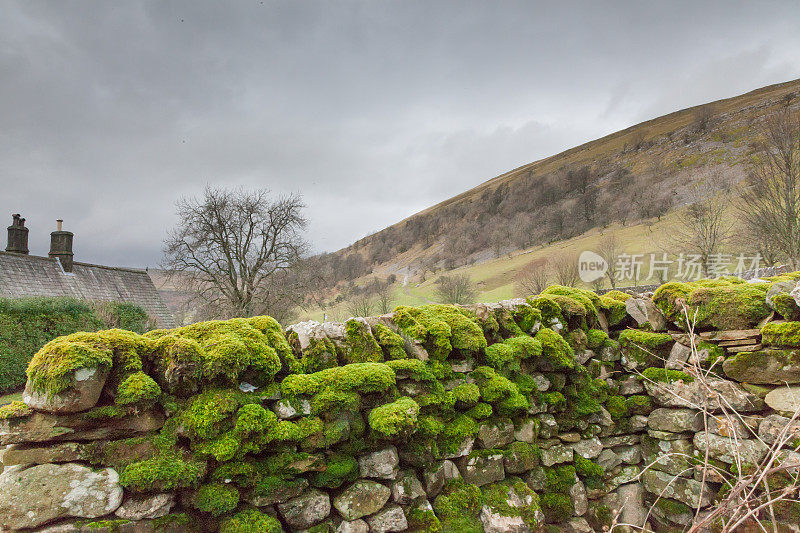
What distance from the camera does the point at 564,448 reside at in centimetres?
436

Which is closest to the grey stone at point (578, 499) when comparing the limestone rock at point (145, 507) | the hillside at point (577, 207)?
the limestone rock at point (145, 507)

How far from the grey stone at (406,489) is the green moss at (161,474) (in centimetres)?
153

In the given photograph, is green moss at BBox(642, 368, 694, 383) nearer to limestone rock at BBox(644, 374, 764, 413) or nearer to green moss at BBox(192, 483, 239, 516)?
limestone rock at BBox(644, 374, 764, 413)

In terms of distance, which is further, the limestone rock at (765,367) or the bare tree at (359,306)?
the bare tree at (359,306)

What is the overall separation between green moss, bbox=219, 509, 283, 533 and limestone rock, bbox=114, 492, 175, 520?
408mm

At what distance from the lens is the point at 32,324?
15.2 metres

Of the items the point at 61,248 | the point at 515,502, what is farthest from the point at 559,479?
the point at 61,248

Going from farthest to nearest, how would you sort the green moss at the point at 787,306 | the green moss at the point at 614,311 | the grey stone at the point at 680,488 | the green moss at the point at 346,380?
the green moss at the point at 614,311 → the grey stone at the point at 680,488 → the green moss at the point at 787,306 → the green moss at the point at 346,380

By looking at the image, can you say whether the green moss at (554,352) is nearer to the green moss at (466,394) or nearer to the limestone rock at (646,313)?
the green moss at (466,394)

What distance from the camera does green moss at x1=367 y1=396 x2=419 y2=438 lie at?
10.4 ft

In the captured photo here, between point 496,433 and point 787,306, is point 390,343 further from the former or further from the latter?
point 787,306

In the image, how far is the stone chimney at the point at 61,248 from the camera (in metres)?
20.9

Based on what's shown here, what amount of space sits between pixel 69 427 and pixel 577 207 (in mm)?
74612

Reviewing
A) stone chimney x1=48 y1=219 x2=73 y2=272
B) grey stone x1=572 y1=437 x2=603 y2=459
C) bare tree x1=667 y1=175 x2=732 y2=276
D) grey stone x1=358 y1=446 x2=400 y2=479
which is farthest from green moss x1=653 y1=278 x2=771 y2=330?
stone chimney x1=48 y1=219 x2=73 y2=272
